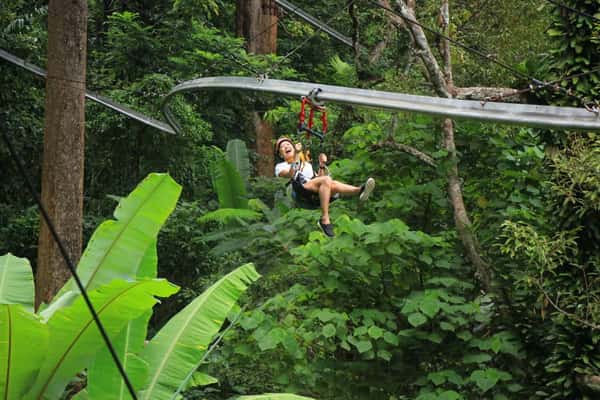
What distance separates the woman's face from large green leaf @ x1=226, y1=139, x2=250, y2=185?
180 inches

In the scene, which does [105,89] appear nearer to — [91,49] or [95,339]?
[91,49]

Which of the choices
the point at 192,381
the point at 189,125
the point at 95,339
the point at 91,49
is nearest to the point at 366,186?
the point at 192,381

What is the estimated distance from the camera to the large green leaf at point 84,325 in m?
5.43

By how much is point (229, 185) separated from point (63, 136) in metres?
2.48

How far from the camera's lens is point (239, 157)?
485 inches

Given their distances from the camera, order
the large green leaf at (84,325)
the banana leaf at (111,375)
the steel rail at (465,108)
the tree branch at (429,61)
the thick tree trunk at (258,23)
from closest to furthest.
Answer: the steel rail at (465,108)
the large green leaf at (84,325)
the banana leaf at (111,375)
the tree branch at (429,61)
the thick tree trunk at (258,23)

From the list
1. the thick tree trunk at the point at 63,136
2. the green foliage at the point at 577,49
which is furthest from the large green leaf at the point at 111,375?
the green foliage at the point at 577,49

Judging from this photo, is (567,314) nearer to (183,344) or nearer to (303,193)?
(303,193)

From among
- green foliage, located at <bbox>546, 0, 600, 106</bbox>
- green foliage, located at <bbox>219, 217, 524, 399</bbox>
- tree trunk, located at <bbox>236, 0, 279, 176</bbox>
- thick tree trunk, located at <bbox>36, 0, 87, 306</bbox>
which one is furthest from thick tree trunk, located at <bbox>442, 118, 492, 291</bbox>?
tree trunk, located at <bbox>236, 0, 279, 176</bbox>

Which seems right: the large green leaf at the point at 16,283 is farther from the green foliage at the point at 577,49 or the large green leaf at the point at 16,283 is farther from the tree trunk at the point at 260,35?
the tree trunk at the point at 260,35

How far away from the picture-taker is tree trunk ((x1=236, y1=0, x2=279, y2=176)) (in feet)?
49.2

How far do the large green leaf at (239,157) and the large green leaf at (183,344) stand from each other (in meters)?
5.72

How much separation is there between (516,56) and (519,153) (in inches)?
78.3

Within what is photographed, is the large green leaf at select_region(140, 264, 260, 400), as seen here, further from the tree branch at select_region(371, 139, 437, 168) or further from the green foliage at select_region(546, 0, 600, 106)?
the green foliage at select_region(546, 0, 600, 106)
